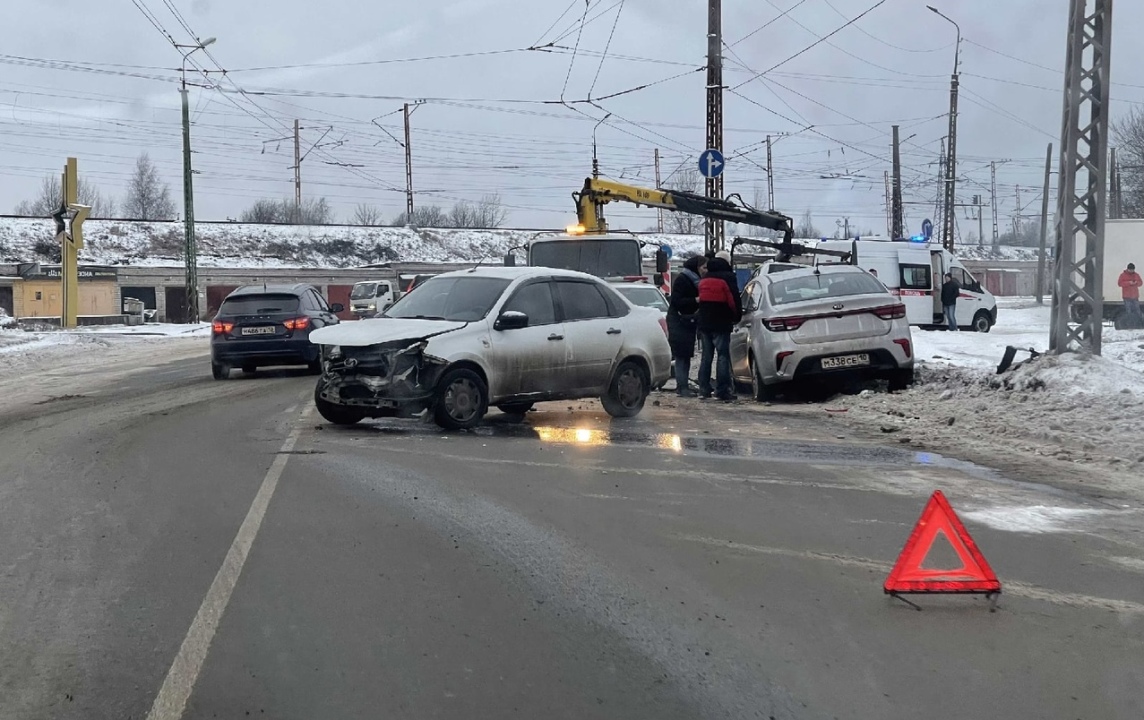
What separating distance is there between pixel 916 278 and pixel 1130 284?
5187 mm

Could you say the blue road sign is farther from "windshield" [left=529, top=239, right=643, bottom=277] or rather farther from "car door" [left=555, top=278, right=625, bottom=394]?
"car door" [left=555, top=278, right=625, bottom=394]

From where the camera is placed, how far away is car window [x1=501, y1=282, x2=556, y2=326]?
11852 millimetres

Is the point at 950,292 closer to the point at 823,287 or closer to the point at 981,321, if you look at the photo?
the point at 981,321

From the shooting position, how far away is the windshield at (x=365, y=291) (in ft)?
144

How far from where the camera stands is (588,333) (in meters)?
12.4

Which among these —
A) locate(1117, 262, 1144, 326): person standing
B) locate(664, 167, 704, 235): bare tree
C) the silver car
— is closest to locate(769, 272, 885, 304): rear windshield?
the silver car

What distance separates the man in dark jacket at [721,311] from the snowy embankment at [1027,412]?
4.89 ft

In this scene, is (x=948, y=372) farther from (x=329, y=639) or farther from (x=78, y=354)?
(x=78, y=354)

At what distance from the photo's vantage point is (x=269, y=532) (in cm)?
667

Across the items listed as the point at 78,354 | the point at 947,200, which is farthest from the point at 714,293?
the point at 947,200

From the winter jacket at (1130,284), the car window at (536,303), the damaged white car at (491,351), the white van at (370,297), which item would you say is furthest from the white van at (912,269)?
the car window at (536,303)

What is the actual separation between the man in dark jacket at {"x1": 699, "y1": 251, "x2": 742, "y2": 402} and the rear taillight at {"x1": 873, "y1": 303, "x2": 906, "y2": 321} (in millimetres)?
1838

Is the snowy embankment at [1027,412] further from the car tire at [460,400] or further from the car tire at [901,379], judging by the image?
the car tire at [460,400]

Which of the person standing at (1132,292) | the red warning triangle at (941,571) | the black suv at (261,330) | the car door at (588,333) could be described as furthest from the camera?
the person standing at (1132,292)
